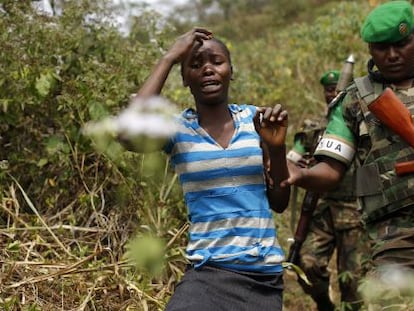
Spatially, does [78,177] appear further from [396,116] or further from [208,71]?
[396,116]

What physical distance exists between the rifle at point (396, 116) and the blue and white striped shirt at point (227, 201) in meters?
0.50

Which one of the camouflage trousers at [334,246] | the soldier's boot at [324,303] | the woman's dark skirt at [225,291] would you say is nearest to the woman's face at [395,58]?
the woman's dark skirt at [225,291]

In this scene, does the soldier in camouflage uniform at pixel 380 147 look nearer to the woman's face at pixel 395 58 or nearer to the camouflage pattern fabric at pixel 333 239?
the woman's face at pixel 395 58

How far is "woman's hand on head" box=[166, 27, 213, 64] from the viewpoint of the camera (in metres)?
2.23

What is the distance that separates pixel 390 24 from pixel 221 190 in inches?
34.2

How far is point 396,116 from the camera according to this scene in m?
2.43

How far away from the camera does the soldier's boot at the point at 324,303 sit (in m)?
4.34

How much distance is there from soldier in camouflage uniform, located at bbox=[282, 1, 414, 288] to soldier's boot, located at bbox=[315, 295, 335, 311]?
5.99 ft

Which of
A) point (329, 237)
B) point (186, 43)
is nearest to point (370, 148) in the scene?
point (186, 43)

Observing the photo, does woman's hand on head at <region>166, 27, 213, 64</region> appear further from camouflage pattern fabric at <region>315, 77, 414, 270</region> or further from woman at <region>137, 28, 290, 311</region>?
camouflage pattern fabric at <region>315, 77, 414, 270</region>

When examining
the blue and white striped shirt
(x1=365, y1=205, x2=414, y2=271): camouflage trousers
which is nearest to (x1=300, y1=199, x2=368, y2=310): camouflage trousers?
(x1=365, y1=205, x2=414, y2=271): camouflage trousers

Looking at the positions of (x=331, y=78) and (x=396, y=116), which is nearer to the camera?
(x=396, y=116)

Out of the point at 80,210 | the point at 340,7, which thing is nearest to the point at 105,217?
the point at 80,210

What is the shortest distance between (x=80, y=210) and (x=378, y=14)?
1.83m
